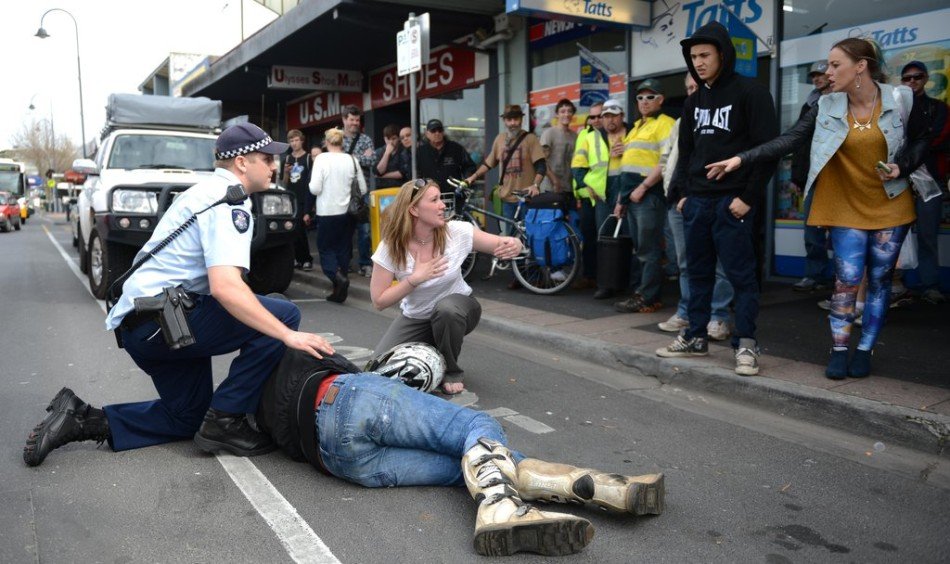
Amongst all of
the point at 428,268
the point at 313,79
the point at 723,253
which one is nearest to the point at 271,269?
the point at 428,268

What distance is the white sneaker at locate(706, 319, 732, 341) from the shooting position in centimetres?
597

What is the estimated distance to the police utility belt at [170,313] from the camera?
3.41 metres

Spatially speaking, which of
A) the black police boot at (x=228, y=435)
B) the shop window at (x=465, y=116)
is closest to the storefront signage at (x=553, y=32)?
the shop window at (x=465, y=116)

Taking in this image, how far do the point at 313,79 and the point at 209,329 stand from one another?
1435 centimetres

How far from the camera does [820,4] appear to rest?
803cm

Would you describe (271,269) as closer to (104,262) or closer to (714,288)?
(104,262)

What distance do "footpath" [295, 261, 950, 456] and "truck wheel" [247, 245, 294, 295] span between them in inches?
99.4

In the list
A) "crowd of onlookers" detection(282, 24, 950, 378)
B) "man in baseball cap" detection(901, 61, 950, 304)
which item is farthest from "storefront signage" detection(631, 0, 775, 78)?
"man in baseball cap" detection(901, 61, 950, 304)

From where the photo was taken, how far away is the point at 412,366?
453 centimetres

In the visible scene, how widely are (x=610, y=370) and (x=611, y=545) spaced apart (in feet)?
9.37

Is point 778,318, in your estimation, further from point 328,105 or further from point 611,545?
point 328,105

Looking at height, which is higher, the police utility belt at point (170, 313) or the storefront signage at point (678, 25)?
the storefront signage at point (678, 25)

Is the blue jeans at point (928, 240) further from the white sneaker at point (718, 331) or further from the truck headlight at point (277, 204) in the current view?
the truck headlight at point (277, 204)

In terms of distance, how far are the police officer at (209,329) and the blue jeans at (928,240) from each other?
18.9ft
